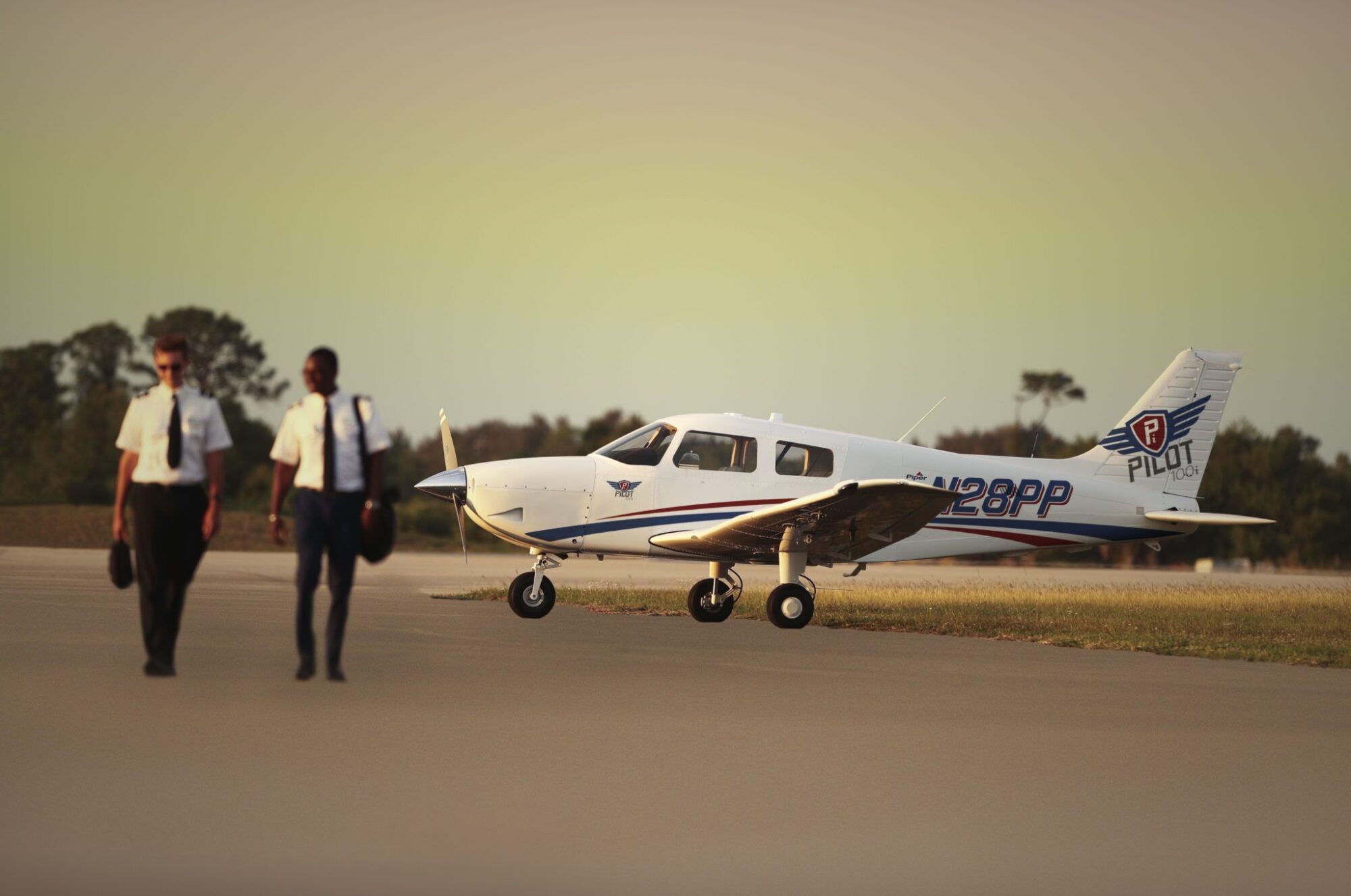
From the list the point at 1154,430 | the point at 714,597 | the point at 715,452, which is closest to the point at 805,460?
the point at 715,452

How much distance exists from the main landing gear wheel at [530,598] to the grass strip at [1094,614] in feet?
7.78

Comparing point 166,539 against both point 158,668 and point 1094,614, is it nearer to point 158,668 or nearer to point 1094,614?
point 158,668

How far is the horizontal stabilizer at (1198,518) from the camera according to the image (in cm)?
1853

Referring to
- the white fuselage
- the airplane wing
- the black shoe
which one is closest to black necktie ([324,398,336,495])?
the black shoe

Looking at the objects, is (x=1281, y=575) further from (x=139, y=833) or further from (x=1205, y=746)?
(x=139, y=833)

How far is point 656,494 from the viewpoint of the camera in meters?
16.9

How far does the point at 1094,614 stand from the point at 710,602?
596cm

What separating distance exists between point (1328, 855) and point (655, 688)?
5.39 m

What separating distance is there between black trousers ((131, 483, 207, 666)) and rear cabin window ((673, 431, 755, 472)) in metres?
10.1

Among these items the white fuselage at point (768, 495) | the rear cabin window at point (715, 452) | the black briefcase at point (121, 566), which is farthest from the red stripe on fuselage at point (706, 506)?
the black briefcase at point (121, 566)

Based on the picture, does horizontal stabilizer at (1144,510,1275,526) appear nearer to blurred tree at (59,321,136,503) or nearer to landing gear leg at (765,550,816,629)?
landing gear leg at (765,550,816,629)

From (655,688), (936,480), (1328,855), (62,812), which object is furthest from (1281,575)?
(62,812)

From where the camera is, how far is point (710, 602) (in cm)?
1772

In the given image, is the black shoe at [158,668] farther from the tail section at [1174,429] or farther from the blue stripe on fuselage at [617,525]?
the tail section at [1174,429]
